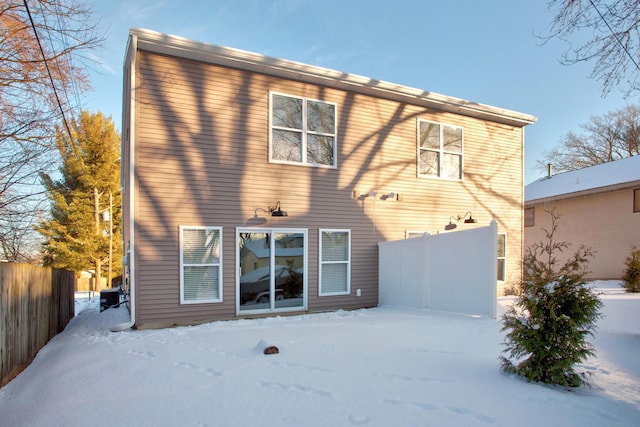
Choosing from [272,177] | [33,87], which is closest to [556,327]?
[272,177]

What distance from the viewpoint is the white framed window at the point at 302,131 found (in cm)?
800

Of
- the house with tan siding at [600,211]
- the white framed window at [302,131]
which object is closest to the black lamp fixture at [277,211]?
the white framed window at [302,131]

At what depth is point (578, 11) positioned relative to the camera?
4.21 metres

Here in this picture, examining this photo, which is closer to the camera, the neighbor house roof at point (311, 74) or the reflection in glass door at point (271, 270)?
the neighbor house roof at point (311, 74)

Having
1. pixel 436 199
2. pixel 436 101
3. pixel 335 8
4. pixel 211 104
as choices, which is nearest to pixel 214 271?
pixel 211 104

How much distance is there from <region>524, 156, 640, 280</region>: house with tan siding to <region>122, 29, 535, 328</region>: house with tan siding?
697 centimetres

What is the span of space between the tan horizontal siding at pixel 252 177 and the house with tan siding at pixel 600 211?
7001 mm

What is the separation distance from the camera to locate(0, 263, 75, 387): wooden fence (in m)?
4.32

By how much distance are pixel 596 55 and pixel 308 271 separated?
5.89 meters

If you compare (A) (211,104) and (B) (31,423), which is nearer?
(B) (31,423)

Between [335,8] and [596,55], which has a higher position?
[335,8]

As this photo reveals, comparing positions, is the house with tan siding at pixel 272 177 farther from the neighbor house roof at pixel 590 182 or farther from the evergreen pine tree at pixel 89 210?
the evergreen pine tree at pixel 89 210

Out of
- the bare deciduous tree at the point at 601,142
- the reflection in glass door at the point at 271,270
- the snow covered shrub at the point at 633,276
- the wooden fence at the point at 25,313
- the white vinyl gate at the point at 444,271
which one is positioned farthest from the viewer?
the bare deciduous tree at the point at 601,142

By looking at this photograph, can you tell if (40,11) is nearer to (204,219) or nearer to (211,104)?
(211,104)
